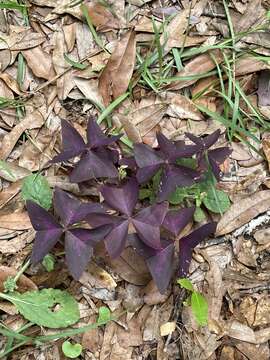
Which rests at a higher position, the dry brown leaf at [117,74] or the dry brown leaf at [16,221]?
the dry brown leaf at [117,74]

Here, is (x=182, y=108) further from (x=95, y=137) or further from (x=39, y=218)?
(x=39, y=218)

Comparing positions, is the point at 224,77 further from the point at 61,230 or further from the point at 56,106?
the point at 61,230

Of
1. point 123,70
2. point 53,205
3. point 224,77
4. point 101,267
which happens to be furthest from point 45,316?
point 224,77

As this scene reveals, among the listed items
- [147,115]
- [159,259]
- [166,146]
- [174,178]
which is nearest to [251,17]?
[147,115]

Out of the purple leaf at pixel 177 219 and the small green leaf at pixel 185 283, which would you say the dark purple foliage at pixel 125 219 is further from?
the small green leaf at pixel 185 283

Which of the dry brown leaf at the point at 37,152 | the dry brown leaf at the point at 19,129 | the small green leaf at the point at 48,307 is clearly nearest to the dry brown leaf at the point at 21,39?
the dry brown leaf at the point at 19,129

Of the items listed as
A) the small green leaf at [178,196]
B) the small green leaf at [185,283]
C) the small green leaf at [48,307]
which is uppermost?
the small green leaf at [178,196]
